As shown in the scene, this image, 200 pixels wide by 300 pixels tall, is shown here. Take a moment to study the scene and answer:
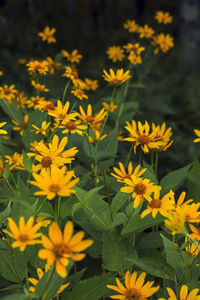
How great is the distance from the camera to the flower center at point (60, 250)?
2.71 feet

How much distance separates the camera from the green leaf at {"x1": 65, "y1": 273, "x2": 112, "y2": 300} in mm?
1104

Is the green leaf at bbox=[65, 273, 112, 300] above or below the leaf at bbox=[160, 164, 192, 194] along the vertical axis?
below

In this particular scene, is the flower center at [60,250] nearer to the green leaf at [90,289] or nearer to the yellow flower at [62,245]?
the yellow flower at [62,245]

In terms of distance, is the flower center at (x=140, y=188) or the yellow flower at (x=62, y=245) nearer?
the yellow flower at (x=62, y=245)

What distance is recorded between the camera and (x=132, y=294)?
1058 millimetres

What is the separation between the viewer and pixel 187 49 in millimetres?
5953

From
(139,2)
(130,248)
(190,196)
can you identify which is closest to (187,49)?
(139,2)

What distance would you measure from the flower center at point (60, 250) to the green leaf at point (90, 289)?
33 centimetres

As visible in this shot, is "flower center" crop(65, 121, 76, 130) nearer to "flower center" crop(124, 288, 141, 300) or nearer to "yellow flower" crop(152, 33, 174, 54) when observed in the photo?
"flower center" crop(124, 288, 141, 300)

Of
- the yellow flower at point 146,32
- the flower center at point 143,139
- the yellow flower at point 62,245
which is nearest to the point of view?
the yellow flower at point 62,245

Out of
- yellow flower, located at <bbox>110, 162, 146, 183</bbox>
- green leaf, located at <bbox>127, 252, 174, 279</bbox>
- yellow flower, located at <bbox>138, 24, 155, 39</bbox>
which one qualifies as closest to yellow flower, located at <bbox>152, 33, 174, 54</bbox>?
yellow flower, located at <bbox>138, 24, 155, 39</bbox>

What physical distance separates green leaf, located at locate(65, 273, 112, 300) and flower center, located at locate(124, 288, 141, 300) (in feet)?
0.25

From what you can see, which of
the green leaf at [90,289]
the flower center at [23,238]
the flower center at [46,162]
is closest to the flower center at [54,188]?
the flower center at [23,238]

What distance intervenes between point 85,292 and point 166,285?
0.26 metres
